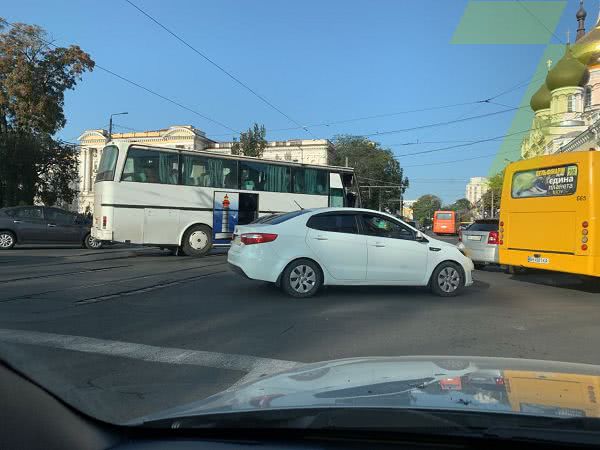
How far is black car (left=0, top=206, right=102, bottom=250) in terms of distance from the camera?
60.2ft

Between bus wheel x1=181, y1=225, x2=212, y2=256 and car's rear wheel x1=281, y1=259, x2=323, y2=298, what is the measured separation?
8.87 m

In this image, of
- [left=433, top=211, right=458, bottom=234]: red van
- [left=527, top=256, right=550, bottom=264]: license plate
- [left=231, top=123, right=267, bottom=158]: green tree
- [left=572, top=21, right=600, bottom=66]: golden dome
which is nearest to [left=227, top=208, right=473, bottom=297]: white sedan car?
[left=527, top=256, right=550, bottom=264]: license plate

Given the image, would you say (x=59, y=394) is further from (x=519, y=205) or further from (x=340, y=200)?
(x=340, y=200)

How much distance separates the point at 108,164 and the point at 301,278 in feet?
32.8

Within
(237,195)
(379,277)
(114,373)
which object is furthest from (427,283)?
(237,195)

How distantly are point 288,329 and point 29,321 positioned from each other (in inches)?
134

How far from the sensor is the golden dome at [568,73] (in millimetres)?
53938

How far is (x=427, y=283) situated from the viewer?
985 centimetres

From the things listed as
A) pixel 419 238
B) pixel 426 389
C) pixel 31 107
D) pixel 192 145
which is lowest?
pixel 426 389

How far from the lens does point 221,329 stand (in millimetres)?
6672

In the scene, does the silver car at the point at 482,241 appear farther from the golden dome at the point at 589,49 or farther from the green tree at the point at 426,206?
the green tree at the point at 426,206

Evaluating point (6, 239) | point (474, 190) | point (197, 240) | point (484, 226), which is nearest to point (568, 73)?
point (484, 226)

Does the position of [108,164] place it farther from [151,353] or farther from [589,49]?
[589,49]

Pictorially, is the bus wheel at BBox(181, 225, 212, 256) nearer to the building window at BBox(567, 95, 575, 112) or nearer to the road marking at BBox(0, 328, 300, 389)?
the road marking at BBox(0, 328, 300, 389)
